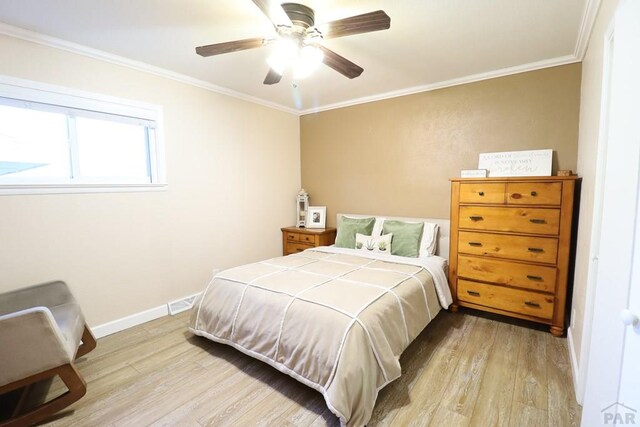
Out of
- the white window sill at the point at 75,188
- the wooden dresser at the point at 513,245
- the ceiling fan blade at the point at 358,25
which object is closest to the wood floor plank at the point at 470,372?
the wooden dresser at the point at 513,245

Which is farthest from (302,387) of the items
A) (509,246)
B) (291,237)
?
(291,237)

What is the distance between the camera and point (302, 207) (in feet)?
14.5

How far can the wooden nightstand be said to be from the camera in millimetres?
3869

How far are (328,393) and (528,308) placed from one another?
205cm

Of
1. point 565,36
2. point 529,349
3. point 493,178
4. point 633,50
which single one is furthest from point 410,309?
point 565,36

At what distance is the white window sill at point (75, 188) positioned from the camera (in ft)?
6.88

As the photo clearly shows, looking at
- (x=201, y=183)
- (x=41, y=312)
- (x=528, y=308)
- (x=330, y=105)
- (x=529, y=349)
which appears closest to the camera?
(x=41, y=312)

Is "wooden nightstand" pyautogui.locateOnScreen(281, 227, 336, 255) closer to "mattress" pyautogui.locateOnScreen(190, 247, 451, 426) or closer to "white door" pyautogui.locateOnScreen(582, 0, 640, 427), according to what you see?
"mattress" pyautogui.locateOnScreen(190, 247, 451, 426)

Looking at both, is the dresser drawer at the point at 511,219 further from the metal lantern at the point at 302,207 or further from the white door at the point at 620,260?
the metal lantern at the point at 302,207

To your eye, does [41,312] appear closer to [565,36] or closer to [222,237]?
[222,237]

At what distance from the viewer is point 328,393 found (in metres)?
1.56

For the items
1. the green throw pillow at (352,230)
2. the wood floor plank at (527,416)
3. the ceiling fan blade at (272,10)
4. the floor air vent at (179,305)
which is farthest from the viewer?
the green throw pillow at (352,230)

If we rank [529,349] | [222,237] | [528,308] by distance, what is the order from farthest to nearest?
[222,237] → [528,308] → [529,349]

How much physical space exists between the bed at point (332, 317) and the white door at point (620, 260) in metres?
0.94
